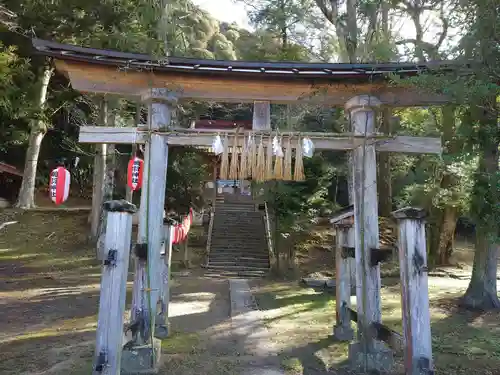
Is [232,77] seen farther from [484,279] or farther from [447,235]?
[447,235]

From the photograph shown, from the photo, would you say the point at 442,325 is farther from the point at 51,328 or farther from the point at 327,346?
the point at 51,328

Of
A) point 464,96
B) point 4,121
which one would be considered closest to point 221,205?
point 4,121

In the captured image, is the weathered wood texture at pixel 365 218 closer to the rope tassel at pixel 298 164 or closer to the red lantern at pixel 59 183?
the rope tassel at pixel 298 164

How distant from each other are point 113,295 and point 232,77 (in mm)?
3374

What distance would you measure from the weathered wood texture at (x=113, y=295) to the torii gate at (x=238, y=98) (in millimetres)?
1221

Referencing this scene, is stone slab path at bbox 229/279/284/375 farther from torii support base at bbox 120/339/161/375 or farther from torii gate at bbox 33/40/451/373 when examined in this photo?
torii gate at bbox 33/40/451/373

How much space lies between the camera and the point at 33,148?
17.2m

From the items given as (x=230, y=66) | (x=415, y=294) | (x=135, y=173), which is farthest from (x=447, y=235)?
(x=230, y=66)

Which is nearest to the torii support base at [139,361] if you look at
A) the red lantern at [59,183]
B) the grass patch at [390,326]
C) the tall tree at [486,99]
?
the grass patch at [390,326]

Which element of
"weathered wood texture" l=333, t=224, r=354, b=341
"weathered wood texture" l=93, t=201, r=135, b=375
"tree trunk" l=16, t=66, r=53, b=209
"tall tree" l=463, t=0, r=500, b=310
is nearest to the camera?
"weathered wood texture" l=93, t=201, r=135, b=375

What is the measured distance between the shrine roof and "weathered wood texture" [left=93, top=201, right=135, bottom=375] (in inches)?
92.4

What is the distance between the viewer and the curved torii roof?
5.57 meters

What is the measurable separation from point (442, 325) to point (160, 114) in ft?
21.8

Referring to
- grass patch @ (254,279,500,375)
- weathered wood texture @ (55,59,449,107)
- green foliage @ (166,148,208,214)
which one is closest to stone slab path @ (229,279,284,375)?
grass patch @ (254,279,500,375)
